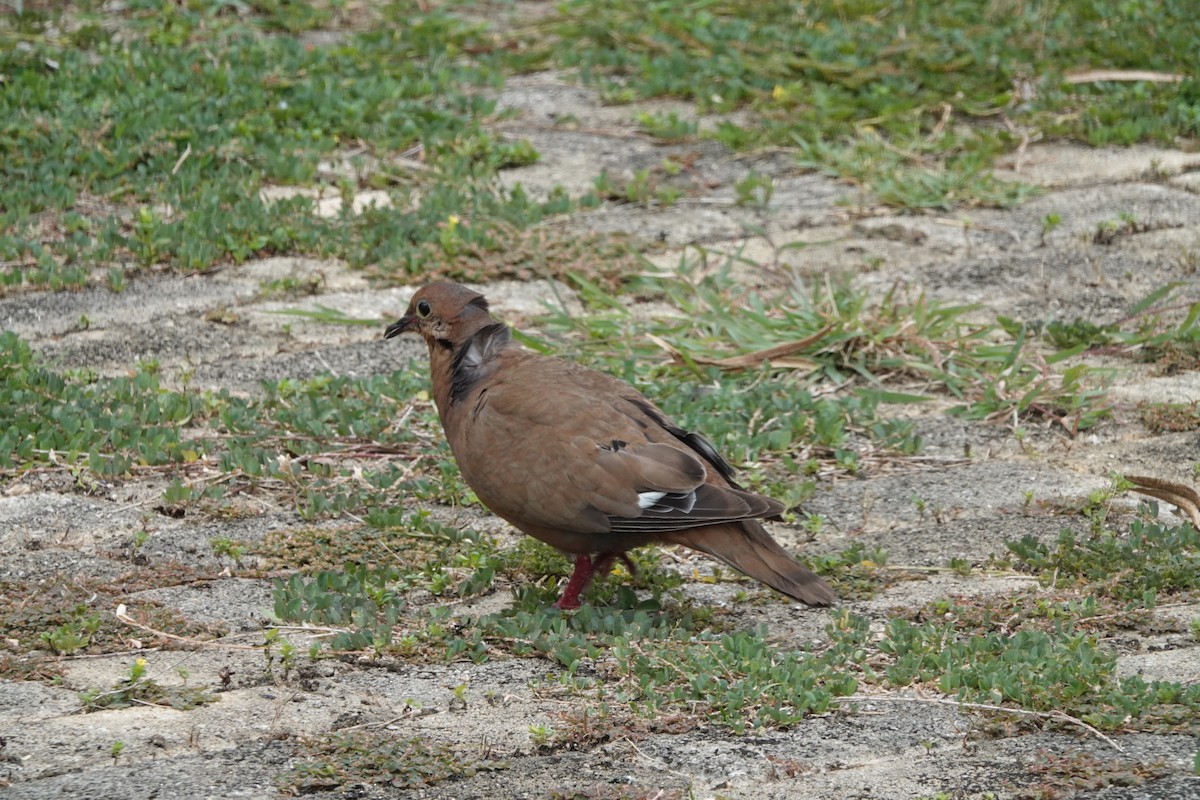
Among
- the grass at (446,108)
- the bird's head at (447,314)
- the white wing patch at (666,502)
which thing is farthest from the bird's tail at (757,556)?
the grass at (446,108)

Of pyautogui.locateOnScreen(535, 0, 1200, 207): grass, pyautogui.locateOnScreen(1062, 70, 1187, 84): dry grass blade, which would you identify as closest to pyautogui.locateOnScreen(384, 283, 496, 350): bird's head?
pyautogui.locateOnScreen(535, 0, 1200, 207): grass

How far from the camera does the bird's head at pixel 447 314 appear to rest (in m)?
5.48

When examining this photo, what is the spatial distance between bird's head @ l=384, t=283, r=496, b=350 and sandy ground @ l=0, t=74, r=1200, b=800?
2.25 feet

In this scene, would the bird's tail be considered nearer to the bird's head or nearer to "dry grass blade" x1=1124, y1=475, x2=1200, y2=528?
the bird's head

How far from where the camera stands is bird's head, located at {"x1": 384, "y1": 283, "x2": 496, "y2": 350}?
5.48 m

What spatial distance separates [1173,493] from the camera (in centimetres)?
536

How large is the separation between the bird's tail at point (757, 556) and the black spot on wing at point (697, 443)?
24 centimetres

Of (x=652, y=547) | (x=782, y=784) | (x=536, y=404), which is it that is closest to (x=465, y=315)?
(x=536, y=404)

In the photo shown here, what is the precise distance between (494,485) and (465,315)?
0.92m

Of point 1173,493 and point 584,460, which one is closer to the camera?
point 584,460

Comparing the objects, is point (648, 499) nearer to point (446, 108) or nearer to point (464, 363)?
point (464, 363)

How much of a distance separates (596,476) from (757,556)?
0.55 m

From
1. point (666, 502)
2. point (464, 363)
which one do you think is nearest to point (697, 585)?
point (666, 502)

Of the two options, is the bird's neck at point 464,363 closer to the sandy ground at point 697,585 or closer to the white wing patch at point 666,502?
the sandy ground at point 697,585
